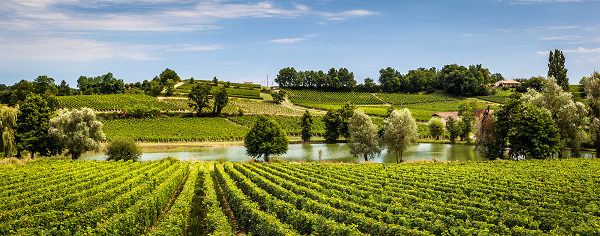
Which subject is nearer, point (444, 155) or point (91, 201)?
point (91, 201)


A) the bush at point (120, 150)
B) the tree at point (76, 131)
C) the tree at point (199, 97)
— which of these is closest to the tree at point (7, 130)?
the tree at point (76, 131)

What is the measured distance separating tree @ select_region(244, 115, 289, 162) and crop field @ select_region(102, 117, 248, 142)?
2555cm

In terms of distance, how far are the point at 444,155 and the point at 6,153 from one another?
63.0 metres

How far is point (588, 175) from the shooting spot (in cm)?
2386

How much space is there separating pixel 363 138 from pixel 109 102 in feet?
283

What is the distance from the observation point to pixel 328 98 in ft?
482

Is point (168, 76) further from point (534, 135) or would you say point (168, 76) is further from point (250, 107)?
point (534, 135)

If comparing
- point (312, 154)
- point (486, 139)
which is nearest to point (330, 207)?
point (486, 139)

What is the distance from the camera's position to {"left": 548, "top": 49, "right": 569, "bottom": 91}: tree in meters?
75.8

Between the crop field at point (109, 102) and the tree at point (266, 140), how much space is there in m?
60.9

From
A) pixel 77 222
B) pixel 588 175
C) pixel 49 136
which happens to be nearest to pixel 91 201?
pixel 77 222

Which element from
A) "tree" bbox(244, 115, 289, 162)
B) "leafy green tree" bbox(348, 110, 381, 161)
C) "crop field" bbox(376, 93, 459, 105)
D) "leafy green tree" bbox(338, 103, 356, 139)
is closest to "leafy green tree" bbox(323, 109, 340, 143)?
"leafy green tree" bbox(338, 103, 356, 139)

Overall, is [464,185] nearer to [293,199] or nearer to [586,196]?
[586,196]

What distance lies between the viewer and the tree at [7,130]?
41.2 meters
